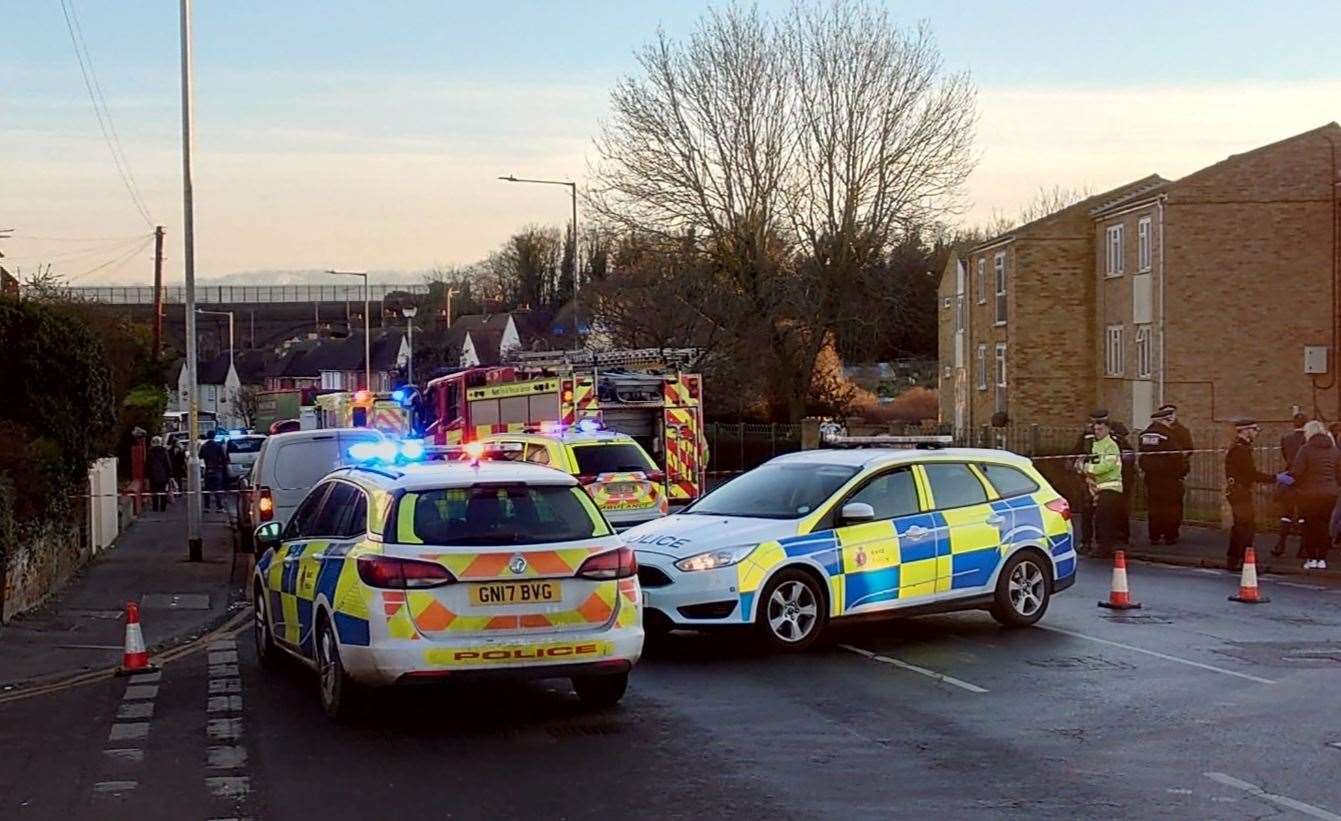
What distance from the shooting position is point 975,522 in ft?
45.2

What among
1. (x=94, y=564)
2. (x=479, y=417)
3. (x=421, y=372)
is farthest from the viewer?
(x=421, y=372)

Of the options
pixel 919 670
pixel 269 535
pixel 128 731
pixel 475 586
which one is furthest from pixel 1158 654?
pixel 128 731

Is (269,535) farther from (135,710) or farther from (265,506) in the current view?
(265,506)

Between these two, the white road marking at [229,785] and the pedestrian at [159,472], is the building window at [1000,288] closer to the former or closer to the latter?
the pedestrian at [159,472]

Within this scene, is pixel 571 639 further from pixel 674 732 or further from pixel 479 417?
pixel 479 417

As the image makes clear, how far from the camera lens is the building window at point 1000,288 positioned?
4806 centimetres

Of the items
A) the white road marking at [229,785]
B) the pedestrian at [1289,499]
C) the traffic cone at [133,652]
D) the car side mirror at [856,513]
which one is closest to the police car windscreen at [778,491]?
the car side mirror at [856,513]

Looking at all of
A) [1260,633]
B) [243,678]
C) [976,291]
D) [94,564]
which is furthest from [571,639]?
[976,291]

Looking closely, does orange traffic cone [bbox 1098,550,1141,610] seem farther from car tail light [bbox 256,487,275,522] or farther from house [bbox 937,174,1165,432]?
house [bbox 937,174,1165,432]

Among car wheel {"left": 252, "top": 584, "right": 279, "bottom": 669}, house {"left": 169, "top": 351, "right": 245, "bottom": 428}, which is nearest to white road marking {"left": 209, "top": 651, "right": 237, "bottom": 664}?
car wheel {"left": 252, "top": 584, "right": 279, "bottom": 669}

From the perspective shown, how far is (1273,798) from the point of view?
7746mm

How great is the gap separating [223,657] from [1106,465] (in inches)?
470

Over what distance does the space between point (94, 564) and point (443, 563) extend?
14.0 metres

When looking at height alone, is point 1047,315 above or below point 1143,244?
below
